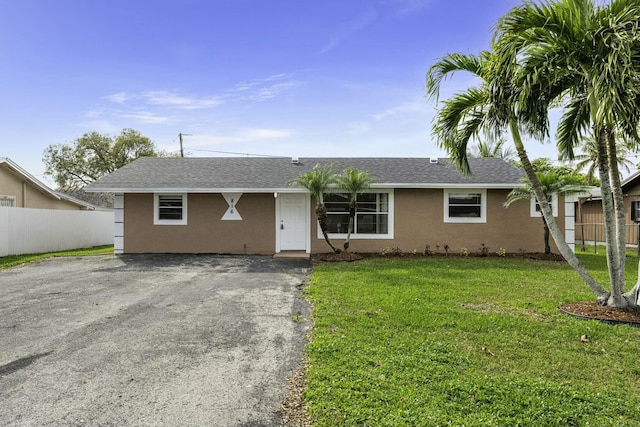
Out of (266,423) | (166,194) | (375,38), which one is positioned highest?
(375,38)

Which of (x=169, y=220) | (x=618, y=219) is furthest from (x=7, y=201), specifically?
(x=618, y=219)

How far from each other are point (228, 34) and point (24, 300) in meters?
8.89

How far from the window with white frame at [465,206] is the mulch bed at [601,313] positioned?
7.26 meters

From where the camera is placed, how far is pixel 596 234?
21328 millimetres

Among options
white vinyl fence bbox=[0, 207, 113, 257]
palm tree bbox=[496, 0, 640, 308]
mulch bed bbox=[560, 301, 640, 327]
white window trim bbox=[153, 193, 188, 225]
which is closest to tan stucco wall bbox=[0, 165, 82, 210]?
white vinyl fence bbox=[0, 207, 113, 257]

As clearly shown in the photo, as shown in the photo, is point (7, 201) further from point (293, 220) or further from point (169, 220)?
point (293, 220)

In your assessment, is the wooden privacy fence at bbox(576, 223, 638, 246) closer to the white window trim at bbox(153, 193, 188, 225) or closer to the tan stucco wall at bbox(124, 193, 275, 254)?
the tan stucco wall at bbox(124, 193, 275, 254)

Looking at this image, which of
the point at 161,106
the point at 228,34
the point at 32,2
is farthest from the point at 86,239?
the point at 228,34

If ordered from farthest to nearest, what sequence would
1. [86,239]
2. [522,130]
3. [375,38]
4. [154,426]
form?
[86,239], [375,38], [522,130], [154,426]

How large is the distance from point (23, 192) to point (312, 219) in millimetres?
14418

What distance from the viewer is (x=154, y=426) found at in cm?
280

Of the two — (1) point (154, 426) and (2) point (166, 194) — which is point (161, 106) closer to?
(2) point (166, 194)

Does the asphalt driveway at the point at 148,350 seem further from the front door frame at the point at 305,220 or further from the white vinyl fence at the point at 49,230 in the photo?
the white vinyl fence at the point at 49,230

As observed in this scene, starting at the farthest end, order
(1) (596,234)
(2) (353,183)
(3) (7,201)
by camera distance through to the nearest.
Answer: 1. (1) (596,234)
2. (3) (7,201)
3. (2) (353,183)
